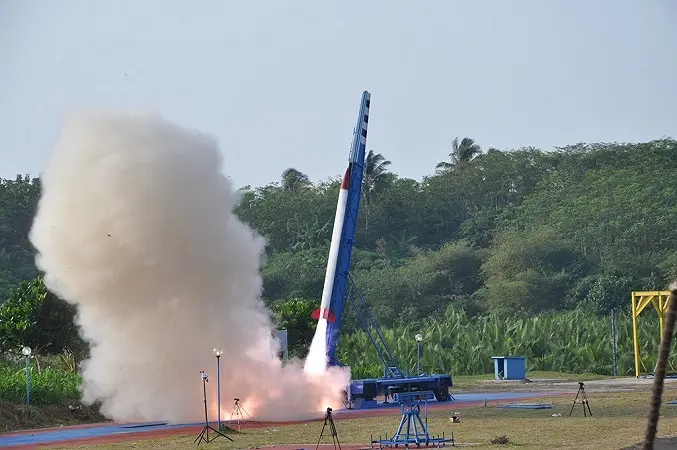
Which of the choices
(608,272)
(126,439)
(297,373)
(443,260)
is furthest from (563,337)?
(126,439)

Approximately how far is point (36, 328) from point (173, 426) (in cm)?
1177

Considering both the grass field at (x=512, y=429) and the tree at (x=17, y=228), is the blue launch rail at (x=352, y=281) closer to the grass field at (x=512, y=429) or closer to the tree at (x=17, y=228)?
the grass field at (x=512, y=429)

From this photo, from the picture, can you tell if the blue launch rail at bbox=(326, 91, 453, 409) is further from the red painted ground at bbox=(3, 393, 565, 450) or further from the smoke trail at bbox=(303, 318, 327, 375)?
the red painted ground at bbox=(3, 393, 565, 450)

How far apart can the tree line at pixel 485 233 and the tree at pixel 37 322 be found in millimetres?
27364

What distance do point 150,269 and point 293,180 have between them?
68.7 m

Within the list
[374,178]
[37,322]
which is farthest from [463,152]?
[37,322]

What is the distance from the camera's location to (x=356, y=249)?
87.8 metres

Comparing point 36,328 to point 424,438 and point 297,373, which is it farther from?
point 424,438

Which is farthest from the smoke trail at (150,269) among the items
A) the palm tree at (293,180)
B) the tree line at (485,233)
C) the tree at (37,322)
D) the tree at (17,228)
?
the palm tree at (293,180)

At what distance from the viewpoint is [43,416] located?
33.0 meters

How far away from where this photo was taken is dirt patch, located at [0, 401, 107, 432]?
3158cm

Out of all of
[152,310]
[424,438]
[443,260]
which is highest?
[443,260]

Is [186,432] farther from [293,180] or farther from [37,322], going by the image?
[293,180]

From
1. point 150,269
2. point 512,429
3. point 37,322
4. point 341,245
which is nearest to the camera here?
point 512,429
